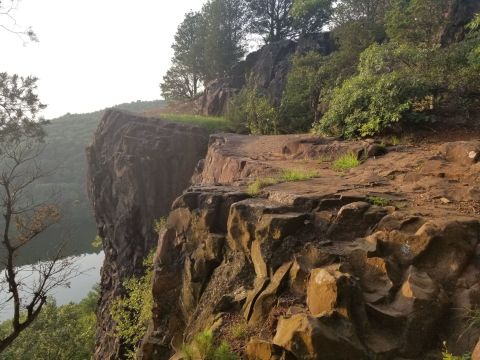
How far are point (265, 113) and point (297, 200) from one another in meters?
11.8

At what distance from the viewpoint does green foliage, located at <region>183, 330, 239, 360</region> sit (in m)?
4.30

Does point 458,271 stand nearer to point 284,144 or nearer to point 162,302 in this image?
point 162,302

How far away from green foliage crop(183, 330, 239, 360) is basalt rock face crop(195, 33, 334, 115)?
19.7 metres

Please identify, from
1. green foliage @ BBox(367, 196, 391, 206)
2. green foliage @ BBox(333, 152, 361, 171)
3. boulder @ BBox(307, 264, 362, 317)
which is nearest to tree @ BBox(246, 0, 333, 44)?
green foliage @ BBox(333, 152, 361, 171)

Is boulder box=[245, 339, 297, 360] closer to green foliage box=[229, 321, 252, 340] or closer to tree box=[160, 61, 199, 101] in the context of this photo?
green foliage box=[229, 321, 252, 340]

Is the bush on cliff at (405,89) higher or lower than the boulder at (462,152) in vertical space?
higher

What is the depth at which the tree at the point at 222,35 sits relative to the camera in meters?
27.6

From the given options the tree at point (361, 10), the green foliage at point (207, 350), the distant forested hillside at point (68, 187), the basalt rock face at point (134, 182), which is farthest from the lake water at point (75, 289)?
the green foliage at point (207, 350)

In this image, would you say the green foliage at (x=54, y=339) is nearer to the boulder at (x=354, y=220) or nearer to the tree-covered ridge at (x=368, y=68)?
the tree-covered ridge at (x=368, y=68)

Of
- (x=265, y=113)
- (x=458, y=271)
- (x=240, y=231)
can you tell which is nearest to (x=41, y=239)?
(x=265, y=113)

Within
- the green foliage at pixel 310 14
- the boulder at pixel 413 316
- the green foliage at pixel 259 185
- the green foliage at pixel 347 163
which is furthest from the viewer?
the green foliage at pixel 310 14

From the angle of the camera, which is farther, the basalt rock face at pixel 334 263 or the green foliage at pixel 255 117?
the green foliage at pixel 255 117

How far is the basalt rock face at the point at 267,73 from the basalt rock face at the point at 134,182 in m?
7.51

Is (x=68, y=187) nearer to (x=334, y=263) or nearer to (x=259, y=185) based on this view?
(x=259, y=185)
